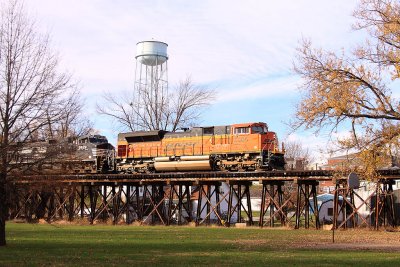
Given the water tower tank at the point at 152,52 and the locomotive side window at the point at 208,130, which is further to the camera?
the water tower tank at the point at 152,52

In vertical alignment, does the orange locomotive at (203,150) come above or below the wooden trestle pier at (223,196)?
above

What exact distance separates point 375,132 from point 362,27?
4.33 metres

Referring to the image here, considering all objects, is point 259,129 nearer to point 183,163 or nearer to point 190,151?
point 190,151

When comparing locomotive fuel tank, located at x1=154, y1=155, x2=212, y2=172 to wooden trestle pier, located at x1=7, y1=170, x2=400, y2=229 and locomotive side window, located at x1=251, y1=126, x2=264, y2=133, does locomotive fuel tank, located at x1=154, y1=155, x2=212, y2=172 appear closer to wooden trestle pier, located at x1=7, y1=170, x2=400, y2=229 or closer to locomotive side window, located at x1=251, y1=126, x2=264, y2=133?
wooden trestle pier, located at x1=7, y1=170, x2=400, y2=229

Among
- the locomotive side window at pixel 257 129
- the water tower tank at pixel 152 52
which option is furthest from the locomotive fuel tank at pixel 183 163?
the water tower tank at pixel 152 52

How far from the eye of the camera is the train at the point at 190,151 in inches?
1438

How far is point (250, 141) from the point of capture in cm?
3662

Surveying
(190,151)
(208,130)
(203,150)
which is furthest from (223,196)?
(208,130)

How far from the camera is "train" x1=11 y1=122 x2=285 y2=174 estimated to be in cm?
3653

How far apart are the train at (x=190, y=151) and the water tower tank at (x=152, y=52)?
1707 centimetres

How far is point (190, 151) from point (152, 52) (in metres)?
24.0

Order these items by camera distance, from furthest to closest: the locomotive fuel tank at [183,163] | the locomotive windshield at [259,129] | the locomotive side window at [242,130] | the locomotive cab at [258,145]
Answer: the locomotive fuel tank at [183,163] < the locomotive side window at [242,130] < the locomotive windshield at [259,129] < the locomotive cab at [258,145]

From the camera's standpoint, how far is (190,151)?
132 ft

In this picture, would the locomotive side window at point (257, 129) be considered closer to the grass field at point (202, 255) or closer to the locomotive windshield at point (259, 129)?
the locomotive windshield at point (259, 129)
